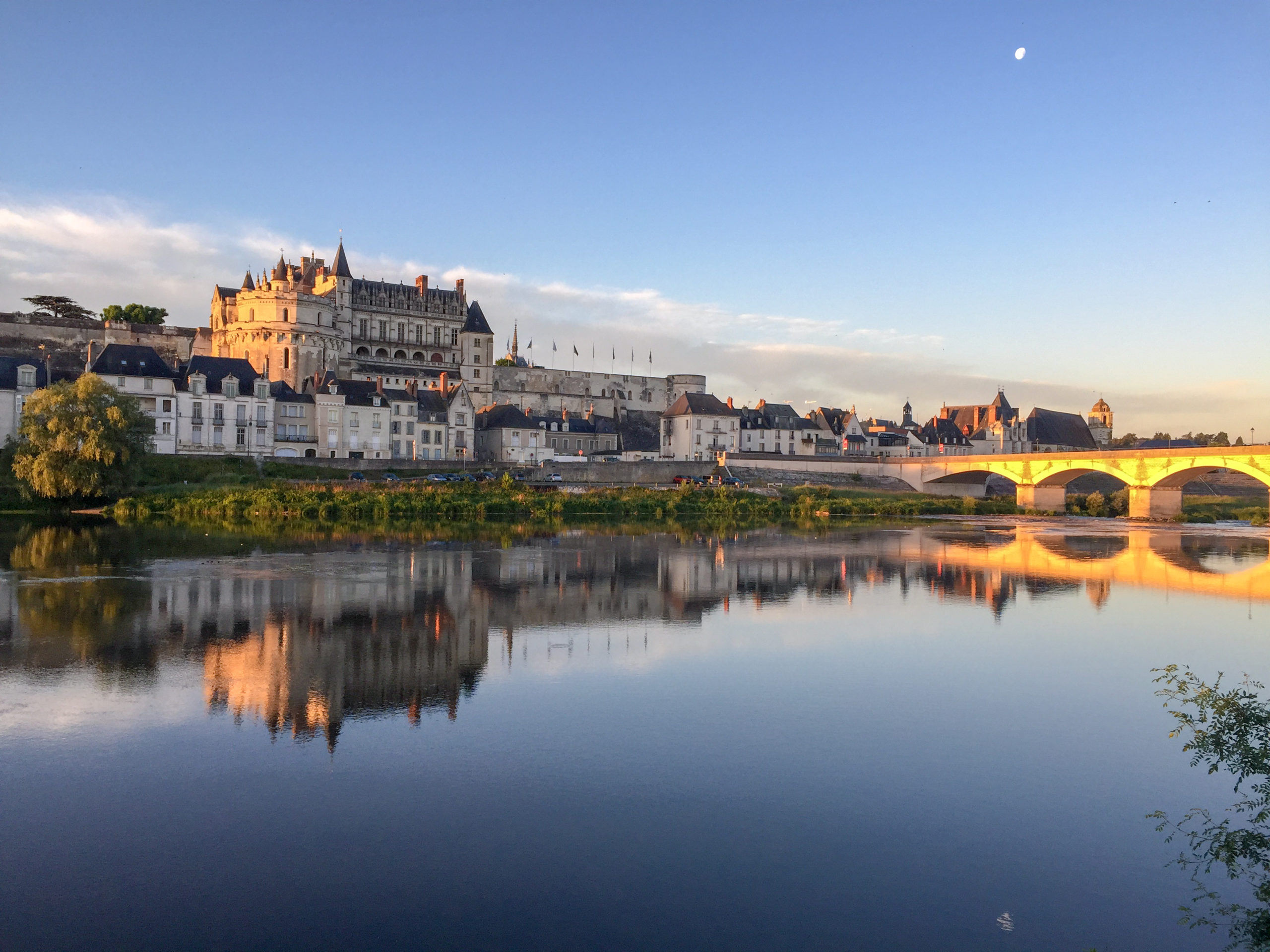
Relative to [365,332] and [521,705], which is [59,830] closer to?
[521,705]

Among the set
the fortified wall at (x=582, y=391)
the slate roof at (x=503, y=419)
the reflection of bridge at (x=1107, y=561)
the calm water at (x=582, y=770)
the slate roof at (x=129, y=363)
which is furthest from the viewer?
the fortified wall at (x=582, y=391)

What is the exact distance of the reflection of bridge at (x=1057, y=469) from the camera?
40812 millimetres

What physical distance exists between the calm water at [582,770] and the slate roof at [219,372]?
30720 mm

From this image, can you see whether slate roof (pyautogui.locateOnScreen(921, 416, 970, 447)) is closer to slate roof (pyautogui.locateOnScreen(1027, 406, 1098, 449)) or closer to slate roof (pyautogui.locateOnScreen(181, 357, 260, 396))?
slate roof (pyautogui.locateOnScreen(1027, 406, 1098, 449))

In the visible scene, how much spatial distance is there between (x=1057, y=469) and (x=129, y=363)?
45.0 m

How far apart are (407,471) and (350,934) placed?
1634 inches

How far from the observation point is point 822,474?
55969 mm

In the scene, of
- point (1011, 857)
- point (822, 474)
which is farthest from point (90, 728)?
point (822, 474)

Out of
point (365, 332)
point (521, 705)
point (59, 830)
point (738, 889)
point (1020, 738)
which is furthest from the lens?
point (365, 332)

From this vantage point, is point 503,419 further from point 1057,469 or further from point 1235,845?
point 1235,845

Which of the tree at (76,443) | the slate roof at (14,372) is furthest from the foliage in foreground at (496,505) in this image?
the slate roof at (14,372)

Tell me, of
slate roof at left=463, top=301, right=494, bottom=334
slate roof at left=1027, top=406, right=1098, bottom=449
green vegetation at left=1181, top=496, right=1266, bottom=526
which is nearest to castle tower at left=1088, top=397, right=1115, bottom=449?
slate roof at left=1027, top=406, right=1098, bottom=449

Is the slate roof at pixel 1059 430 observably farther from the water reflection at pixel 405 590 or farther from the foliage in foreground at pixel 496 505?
the water reflection at pixel 405 590

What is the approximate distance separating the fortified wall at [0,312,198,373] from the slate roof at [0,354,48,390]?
1316cm
